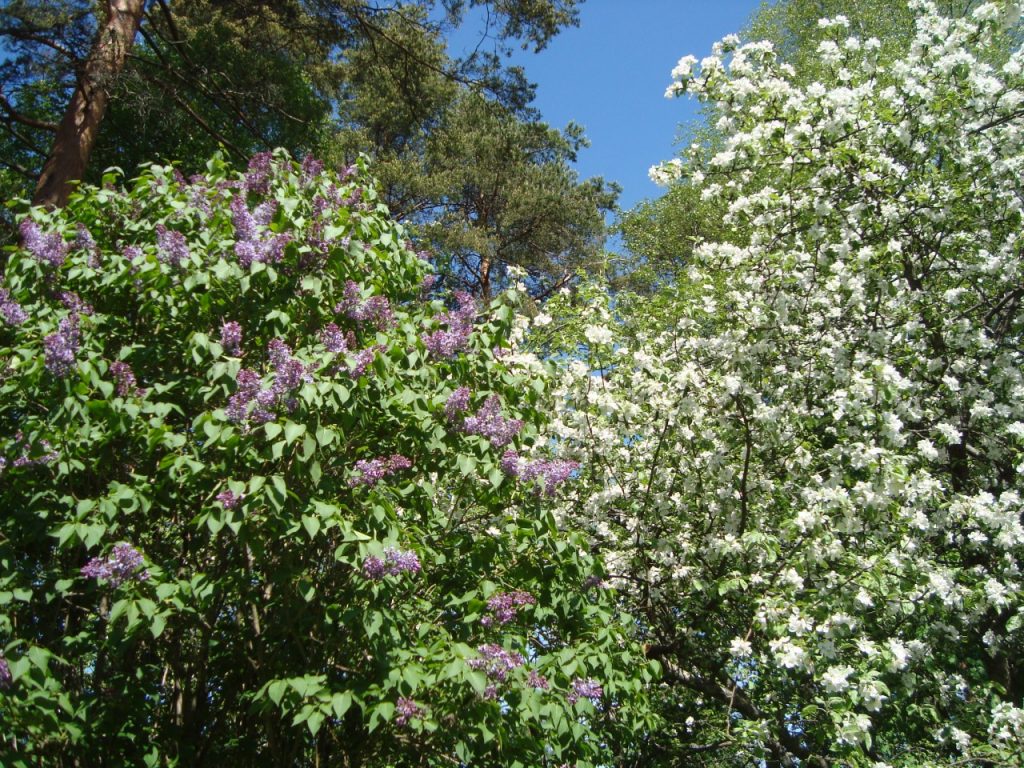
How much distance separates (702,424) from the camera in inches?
222

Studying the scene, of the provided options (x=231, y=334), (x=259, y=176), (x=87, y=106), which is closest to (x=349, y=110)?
(x=87, y=106)

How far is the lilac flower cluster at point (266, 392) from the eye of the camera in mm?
3004

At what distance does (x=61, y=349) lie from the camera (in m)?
3.01

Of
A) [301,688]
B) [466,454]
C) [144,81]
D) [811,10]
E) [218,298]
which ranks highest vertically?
[811,10]

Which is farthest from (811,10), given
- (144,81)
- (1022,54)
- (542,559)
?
(542,559)

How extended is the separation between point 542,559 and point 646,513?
1996 millimetres

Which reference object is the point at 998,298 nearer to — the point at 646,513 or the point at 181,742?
the point at 646,513

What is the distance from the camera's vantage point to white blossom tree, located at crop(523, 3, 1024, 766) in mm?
4898

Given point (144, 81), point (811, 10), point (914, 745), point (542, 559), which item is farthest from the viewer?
point (811, 10)

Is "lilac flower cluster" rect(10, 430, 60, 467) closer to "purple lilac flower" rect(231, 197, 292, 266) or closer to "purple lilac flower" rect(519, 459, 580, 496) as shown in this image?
"purple lilac flower" rect(231, 197, 292, 266)

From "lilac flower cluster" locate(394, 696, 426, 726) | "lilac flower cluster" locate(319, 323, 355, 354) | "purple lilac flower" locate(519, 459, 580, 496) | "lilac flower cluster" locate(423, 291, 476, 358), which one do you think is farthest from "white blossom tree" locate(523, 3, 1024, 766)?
"lilac flower cluster" locate(319, 323, 355, 354)

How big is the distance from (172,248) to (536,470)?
1840 millimetres

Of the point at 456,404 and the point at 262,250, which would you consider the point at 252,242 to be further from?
the point at 456,404

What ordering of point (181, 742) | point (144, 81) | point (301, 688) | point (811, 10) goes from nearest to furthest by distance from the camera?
1. point (301, 688)
2. point (181, 742)
3. point (144, 81)
4. point (811, 10)
